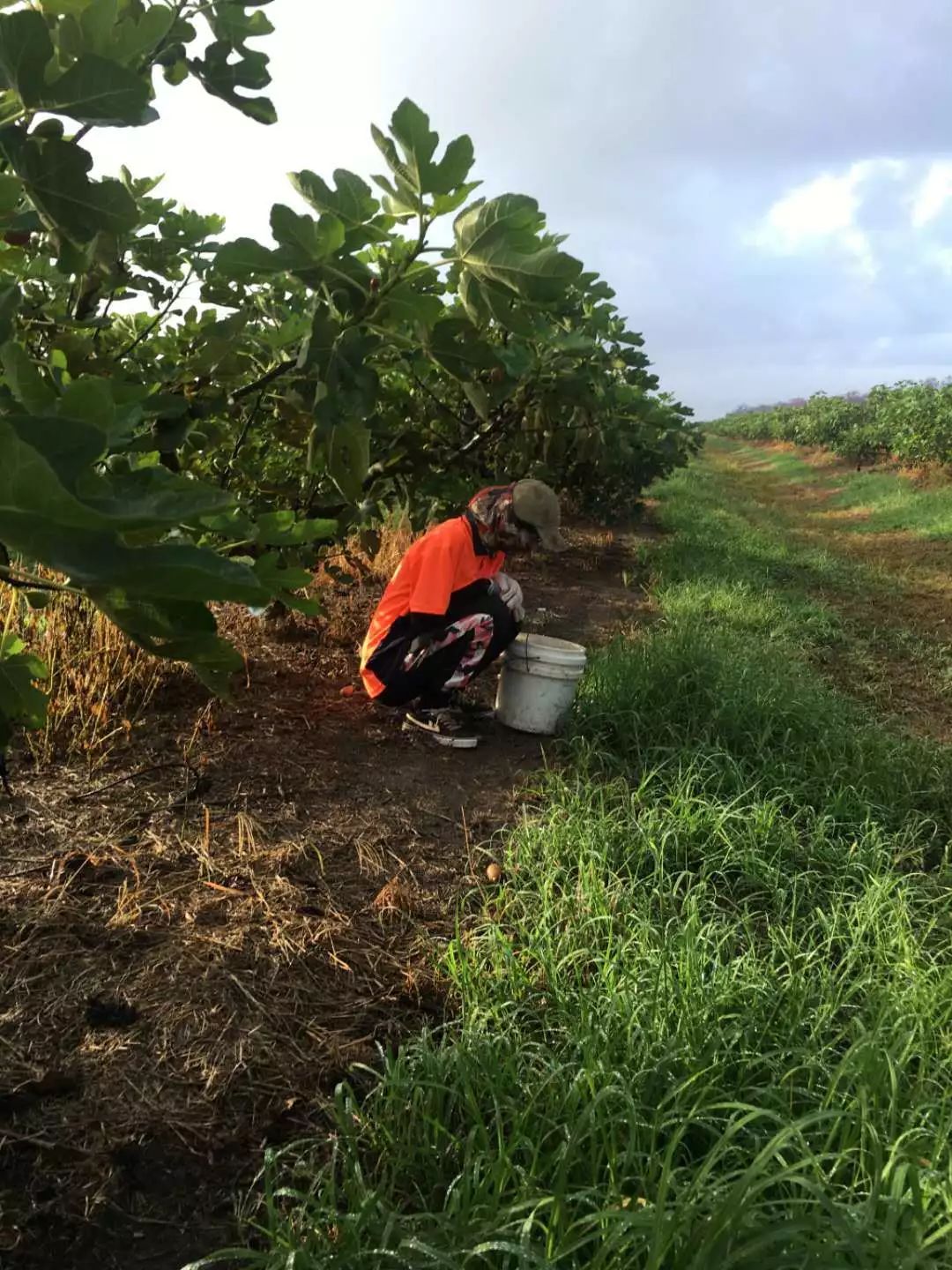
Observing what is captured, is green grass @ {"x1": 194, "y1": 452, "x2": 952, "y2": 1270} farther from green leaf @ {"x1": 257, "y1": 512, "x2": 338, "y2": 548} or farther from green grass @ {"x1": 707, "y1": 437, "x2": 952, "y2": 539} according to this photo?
green grass @ {"x1": 707, "y1": 437, "x2": 952, "y2": 539}

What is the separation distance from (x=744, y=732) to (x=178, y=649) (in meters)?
2.82

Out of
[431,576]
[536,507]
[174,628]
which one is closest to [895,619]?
[536,507]

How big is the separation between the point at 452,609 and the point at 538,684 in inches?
17.0

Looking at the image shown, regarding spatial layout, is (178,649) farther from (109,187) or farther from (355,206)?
(355,206)

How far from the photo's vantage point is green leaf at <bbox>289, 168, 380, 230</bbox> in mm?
1366

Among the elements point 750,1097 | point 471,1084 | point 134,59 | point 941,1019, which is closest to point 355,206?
point 134,59

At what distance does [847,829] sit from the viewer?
2748 mm

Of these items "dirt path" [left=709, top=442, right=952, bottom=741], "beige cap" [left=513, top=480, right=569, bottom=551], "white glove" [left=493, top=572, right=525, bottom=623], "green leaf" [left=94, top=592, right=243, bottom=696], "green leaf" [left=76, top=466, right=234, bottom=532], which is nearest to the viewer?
"green leaf" [left=76, top=466, right=234, bottom=532]

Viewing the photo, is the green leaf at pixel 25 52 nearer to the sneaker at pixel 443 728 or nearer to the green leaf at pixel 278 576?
the green leaf at pixel 278 576

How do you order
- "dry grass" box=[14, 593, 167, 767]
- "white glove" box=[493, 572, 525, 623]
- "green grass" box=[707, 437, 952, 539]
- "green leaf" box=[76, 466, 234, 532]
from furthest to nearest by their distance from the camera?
"green grass" box=[707, 437, 952, 539] < "white glove" box=[493, 572, 525, 623] < "dry grass" box=[14, 593, 167, 767] < "green leaf" box=[76, 466, 234, 532]

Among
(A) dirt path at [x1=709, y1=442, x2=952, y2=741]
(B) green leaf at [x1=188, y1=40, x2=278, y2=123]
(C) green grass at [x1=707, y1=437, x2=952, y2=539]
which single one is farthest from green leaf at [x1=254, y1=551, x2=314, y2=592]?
(C) green grass at [x1=707, y1=437, x2=952, y2=539]

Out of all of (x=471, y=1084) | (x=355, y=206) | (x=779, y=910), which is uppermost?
(x=355, y=206)

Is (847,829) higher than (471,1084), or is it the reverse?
(847,829)

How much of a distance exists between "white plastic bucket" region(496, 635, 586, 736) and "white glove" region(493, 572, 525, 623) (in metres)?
0.11
